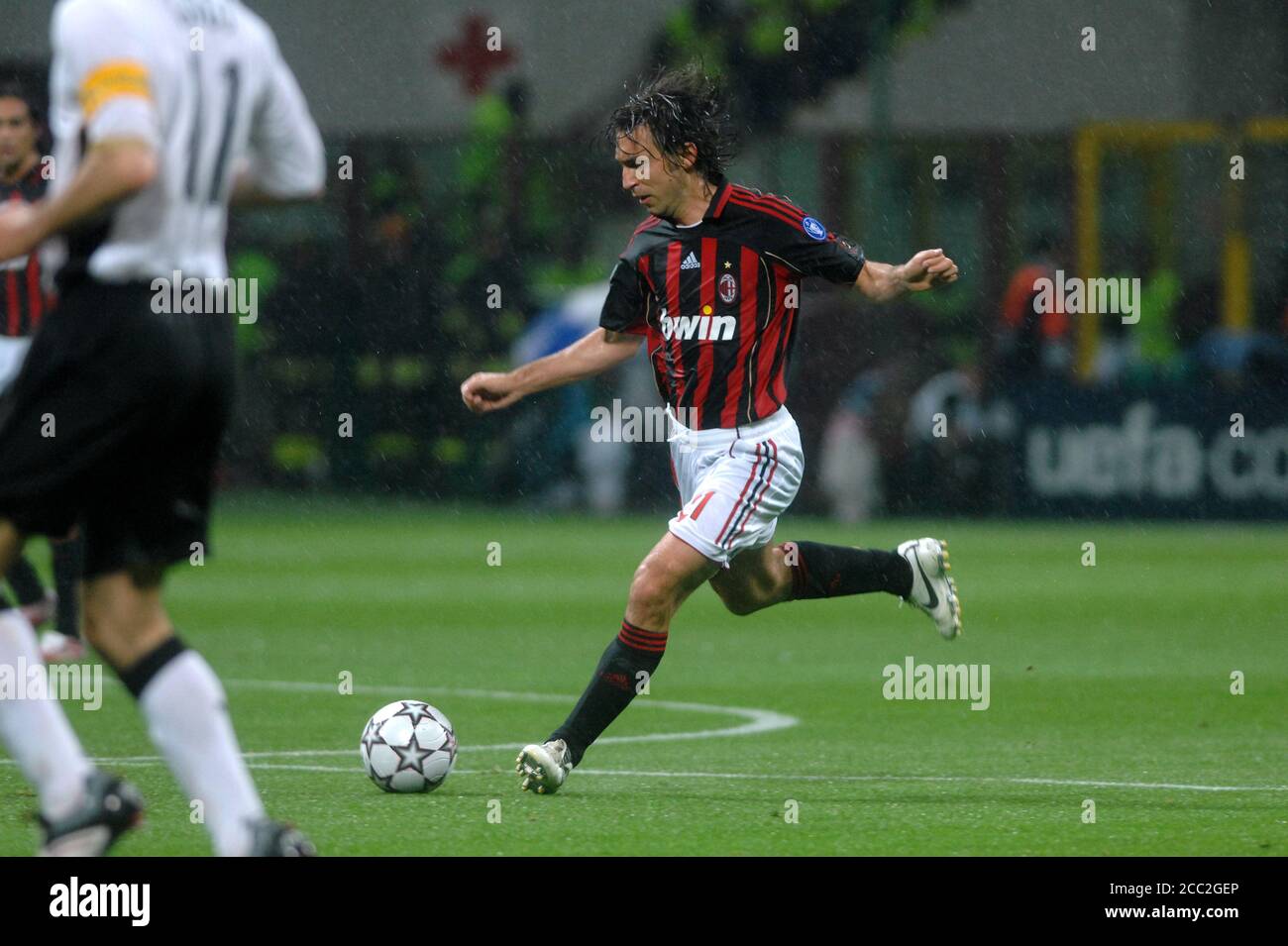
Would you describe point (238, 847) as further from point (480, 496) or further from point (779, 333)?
point (480, 496)

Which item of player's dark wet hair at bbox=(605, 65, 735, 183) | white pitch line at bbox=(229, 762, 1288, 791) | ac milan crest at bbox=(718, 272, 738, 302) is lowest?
white pitch line at bbox=(229, 762, 1288, 791)

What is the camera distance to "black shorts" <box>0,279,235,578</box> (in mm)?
4703

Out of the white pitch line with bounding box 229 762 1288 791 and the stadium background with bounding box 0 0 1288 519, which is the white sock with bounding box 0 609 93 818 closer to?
the white pitch line with bounding box 229 762 1288 791

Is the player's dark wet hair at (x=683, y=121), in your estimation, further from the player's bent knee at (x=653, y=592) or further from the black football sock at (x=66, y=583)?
the black football sock at (x=66, y=583)

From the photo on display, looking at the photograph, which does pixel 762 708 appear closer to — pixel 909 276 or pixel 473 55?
pixel 909 276

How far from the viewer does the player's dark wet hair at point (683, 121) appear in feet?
25.0

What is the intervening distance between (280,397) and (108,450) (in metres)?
21.1

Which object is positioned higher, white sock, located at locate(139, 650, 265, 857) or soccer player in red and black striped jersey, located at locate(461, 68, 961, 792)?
soccer player in red and black striped jersey, located at locate(461, 68, 961, 792)

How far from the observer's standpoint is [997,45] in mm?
26953

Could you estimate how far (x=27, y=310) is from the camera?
11.0m

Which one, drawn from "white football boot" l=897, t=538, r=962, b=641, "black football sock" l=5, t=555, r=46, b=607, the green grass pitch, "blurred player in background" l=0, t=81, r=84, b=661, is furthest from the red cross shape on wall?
"white football boot" l=897, t=538, r=962, b=641

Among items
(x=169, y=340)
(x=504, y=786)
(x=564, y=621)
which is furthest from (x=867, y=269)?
(x=564, y=621)

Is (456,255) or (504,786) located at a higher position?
(456,255)

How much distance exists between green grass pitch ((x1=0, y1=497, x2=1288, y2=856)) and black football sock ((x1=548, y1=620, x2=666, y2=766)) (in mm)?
180
